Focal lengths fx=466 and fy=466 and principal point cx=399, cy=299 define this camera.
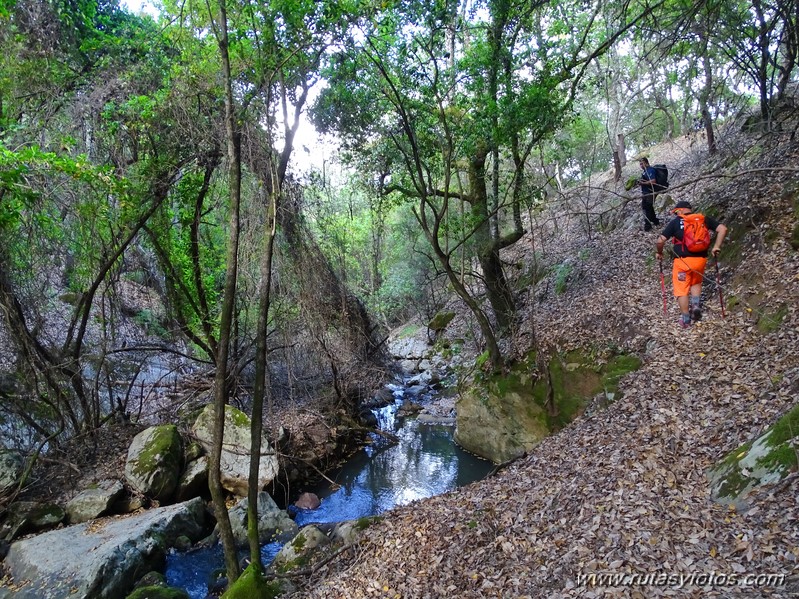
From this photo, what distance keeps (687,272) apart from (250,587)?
7303 millimetres

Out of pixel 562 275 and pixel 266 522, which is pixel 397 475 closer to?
pixel 266 522

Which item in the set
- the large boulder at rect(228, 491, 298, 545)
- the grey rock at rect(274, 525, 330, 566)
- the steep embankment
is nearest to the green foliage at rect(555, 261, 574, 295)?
the steep embankment

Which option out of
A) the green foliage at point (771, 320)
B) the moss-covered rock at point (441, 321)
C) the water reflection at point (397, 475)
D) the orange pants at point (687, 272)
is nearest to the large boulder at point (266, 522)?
the water reflection at point (397, 475)

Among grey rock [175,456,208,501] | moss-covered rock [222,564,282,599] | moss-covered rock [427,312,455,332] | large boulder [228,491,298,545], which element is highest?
moss-covered rock [427,312,455,332]

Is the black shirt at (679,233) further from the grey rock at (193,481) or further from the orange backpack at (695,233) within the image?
the grey rock at (193,481)

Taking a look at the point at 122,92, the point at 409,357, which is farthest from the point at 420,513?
the point at 409,357

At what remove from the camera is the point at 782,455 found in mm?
4027

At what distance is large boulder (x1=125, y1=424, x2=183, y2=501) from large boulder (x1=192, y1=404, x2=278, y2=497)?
2.08ft

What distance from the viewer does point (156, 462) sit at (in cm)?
870

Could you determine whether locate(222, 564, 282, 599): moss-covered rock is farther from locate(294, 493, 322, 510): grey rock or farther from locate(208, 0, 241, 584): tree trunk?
locate(294, 493, 322, 510): grey rock

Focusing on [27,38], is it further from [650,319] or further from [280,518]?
[650,319]

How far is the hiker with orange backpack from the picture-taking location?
6.94 meters

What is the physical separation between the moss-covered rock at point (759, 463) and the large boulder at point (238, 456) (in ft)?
23.3

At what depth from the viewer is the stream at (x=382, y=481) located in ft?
23.7
